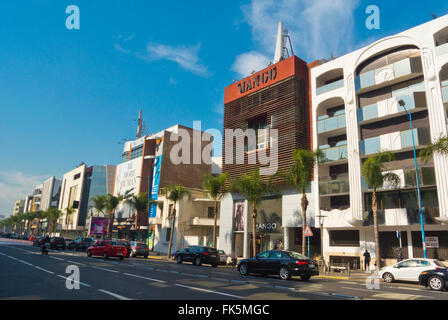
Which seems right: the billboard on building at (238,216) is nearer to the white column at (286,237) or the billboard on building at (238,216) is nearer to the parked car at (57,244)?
the white column at (286,237)

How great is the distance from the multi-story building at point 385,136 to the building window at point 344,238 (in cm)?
8

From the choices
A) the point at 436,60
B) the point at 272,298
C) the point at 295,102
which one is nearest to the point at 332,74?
the point at 295,102

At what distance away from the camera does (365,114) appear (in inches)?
1099

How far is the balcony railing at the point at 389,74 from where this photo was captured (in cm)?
2562

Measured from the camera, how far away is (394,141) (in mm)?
25516

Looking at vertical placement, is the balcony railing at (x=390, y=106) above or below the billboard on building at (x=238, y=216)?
above

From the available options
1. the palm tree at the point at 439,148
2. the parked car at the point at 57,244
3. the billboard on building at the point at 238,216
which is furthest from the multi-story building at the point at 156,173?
the palm tree at the point at 439,148

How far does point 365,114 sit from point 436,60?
6.26 meters

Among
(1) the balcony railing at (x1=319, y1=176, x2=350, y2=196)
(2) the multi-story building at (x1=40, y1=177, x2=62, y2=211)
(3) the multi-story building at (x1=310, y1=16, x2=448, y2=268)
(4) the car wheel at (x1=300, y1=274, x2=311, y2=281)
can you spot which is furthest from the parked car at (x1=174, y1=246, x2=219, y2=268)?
(2) the multi-story building at (x1=40, y1=177, x2=62, y2=211)

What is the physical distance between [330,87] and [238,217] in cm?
1650

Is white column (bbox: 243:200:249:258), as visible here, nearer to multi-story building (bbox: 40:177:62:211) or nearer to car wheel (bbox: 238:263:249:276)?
car wheel (bbox: 238:263:249:276)

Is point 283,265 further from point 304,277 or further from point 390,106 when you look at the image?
point 390,106

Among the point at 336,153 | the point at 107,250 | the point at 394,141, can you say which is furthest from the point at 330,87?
the point at 107,250
